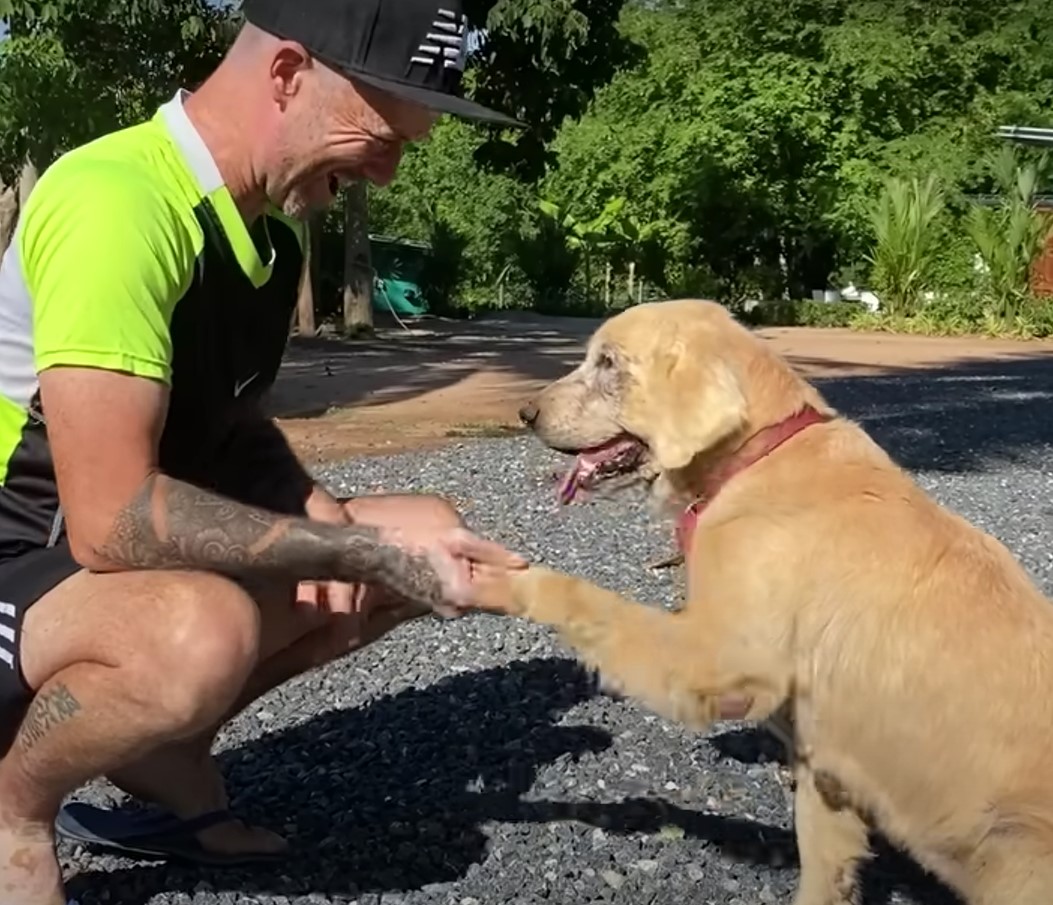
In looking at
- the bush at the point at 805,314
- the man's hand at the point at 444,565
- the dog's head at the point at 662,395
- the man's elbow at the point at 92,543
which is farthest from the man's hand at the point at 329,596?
the bush at the point at 805,314

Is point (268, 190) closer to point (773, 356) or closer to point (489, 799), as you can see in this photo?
point (773, 356)

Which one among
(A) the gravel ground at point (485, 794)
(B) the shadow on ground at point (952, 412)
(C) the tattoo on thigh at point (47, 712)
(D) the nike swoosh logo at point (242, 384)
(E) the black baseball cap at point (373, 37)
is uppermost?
(E) the black baseball cap at point (373, 37)

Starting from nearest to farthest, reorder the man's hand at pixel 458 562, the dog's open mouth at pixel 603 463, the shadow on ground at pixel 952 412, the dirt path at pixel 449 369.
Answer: the man's hand at pixel 458 562 → the dog's open mouth at pixel 603 463 → the shadow on ground at pixel 952 412 → the dirt path at pixel 449 369

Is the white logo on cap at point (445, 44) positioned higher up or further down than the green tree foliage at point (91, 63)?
further down

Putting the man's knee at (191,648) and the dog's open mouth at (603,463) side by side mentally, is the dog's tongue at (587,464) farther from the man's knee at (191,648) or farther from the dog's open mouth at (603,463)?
the man's knee at (191,648)

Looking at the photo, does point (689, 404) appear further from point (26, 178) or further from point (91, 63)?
point (91, 63)

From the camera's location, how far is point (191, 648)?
287 centimetres

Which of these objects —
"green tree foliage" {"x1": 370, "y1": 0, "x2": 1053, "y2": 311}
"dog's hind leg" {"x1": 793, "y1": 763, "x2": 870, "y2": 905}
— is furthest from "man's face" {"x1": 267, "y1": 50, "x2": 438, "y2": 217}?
"green tree foliage" {"x1": 370, "y1": 0, "x2": 1053, "y2": 311}

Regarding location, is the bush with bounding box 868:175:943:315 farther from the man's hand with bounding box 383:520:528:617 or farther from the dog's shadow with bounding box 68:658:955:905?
the man's hand with bounding box 383:520:528:617

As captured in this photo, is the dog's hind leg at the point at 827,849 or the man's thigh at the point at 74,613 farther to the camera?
the dog's hind leg at the point at 827,849

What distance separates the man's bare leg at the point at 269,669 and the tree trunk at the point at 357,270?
69.8 feet

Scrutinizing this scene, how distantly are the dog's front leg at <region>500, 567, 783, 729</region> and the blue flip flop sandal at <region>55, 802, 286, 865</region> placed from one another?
920 millimetres

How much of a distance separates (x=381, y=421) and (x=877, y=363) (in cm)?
965

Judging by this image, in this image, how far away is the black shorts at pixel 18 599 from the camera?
3.00m
